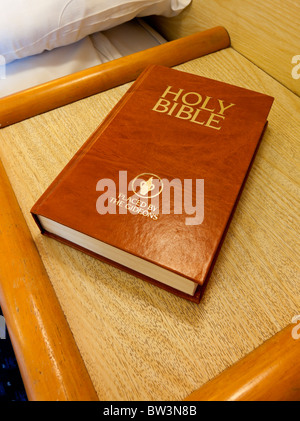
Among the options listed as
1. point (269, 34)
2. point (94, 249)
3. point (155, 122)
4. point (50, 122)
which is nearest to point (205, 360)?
point (94, 249)

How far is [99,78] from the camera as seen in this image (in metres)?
0.53

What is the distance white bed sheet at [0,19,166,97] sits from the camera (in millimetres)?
607

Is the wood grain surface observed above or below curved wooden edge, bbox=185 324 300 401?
above

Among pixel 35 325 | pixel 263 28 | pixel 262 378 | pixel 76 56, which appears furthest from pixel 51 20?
pixel 262 378

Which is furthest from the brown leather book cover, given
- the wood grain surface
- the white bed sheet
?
the white bed sheet

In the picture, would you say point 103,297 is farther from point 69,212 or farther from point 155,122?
point 155,122

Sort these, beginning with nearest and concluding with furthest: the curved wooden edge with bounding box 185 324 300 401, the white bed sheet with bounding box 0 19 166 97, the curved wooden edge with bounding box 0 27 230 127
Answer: the curved wooden edge with bounding box 185 324 300 401, the curved wooden edge with bounding box 0 27 230 127, the white bed sheet with bounding box 0 19 166 97

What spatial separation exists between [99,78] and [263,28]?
316mm

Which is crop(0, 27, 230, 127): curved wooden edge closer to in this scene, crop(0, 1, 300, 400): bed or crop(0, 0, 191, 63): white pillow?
crop(0, 1, 300, 400): bed

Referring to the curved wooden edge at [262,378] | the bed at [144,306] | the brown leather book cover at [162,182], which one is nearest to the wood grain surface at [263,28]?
the bed at [144,306]

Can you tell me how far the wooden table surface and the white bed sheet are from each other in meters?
0.24

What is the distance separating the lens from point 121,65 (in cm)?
55

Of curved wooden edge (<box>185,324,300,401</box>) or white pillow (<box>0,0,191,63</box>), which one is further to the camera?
white pillow (<box>0,0,191,63</box>)

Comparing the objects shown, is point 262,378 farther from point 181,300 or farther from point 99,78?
point 99,78
